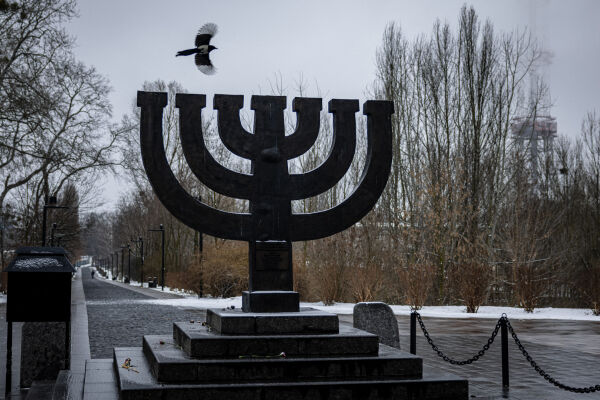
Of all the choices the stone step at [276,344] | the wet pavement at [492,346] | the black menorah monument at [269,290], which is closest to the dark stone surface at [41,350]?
the black menorah monument at [269,290]

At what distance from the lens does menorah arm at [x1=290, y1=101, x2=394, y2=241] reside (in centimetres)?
752

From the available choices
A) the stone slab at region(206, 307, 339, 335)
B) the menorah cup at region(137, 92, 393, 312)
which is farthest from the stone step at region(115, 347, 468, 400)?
the menorah cup at region(137, 92, 393, 312)

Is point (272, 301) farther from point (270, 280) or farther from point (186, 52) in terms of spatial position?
point (186, 52)

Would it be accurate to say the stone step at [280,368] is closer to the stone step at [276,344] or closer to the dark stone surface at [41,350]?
the stone step at [276,344]

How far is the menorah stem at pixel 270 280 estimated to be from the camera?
7039 millimetres

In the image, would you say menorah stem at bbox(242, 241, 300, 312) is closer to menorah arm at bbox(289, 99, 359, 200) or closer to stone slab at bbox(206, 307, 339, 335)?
stone slab at bbox(206, 307, 339, 335)

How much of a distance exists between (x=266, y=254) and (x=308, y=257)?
61.2ft

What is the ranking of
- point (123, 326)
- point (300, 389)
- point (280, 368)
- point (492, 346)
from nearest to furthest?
1. point (300, 389)
2. point (280, 368)
3. point (492, 346)
4. point (123, 326)

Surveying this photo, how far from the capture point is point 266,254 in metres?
7.23

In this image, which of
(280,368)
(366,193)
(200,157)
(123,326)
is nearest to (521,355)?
(366,193)

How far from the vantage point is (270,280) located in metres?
7.19

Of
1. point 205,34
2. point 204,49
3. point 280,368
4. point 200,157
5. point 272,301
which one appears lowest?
point 280,368

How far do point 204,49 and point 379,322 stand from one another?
4.62 meters

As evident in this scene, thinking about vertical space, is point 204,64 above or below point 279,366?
above
